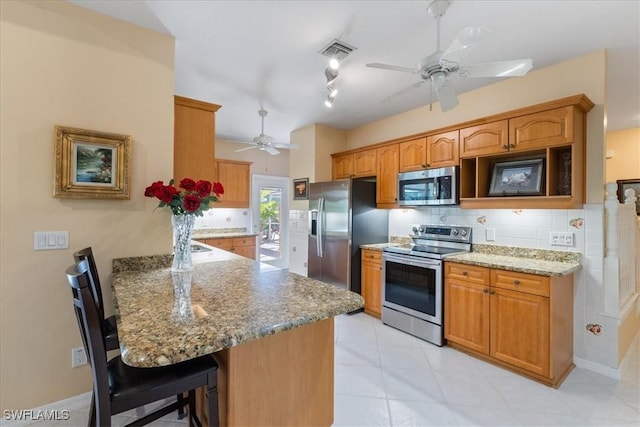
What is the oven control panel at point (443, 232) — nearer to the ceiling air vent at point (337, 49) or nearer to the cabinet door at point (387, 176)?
the cabinet door at point (387, 176)

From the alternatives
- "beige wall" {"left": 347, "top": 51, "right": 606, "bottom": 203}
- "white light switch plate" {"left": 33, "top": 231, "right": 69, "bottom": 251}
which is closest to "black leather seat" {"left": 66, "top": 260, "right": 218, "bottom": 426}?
"white light switch plate" {"left": 33, "top": 231, "right": 69, "bottom": 251}

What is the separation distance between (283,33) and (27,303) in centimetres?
250

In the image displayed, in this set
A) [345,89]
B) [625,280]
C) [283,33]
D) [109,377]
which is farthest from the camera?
[345,89]

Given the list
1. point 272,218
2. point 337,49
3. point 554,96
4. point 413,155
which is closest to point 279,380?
point 337,49

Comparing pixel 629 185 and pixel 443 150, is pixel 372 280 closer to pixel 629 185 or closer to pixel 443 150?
pixel 443 150

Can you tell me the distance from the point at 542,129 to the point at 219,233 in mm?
4988

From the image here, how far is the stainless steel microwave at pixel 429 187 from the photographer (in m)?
3.12

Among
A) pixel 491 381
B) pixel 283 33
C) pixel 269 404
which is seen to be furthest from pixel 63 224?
pixel 491 381

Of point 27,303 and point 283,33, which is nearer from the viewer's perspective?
point 27,303

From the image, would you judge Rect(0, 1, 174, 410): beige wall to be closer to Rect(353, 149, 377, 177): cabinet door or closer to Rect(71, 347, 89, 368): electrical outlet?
Rect(71, 347, 89, 368): electrical outlet

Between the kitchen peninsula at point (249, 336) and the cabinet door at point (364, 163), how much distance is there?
2681mm

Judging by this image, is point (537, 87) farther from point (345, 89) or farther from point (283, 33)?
point (283, 33)

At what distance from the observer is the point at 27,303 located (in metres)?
1.81

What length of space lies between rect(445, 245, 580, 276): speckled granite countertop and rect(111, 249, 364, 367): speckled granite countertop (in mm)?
1703
